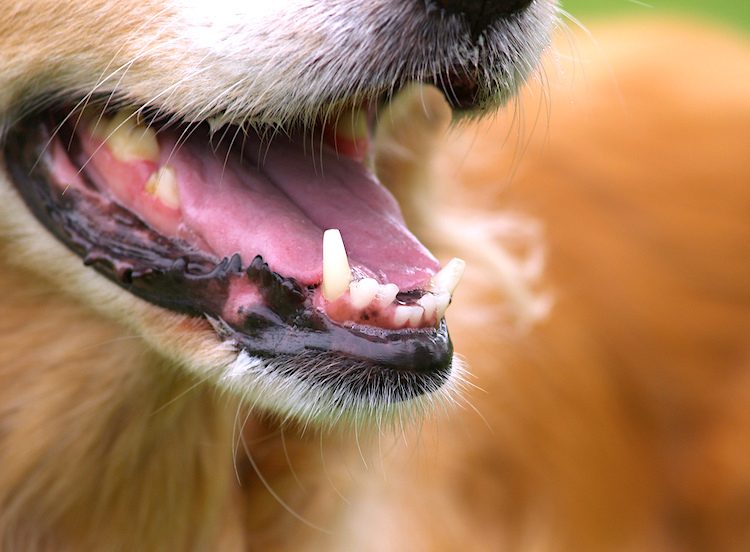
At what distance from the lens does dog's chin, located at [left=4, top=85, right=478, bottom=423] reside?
1.89 meters

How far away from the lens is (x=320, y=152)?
2201 mm

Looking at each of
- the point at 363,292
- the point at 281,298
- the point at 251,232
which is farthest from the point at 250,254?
the point at 363,292

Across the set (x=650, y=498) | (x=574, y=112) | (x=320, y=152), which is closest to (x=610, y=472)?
(x=650, y=498)

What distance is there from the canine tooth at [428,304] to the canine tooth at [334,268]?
14 cm

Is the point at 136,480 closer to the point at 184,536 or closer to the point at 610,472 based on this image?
the point at 184,536

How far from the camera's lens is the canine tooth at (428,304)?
1.89 meters

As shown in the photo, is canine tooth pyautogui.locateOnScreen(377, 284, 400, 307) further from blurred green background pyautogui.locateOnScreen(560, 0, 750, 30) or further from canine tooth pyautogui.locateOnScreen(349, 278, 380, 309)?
blurred green background pyautogui.locateOnScreen(560, 0, 750, 30)

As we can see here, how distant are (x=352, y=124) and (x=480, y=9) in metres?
0.55

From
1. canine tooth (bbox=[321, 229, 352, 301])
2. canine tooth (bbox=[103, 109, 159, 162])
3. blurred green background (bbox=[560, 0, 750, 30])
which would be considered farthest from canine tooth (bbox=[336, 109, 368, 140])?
blurred green background (bbox=[560, 0, 750, 30])

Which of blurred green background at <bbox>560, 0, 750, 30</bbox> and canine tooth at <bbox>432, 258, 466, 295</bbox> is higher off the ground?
blurred green background at <bbox>560, 0, 750, 30</bbox>

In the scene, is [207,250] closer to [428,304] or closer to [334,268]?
[334,268]

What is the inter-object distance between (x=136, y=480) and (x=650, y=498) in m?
A: 2.04

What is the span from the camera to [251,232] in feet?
6.69

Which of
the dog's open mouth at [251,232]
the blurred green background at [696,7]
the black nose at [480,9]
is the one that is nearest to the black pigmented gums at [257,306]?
the dog's open mouth at [251,232]
